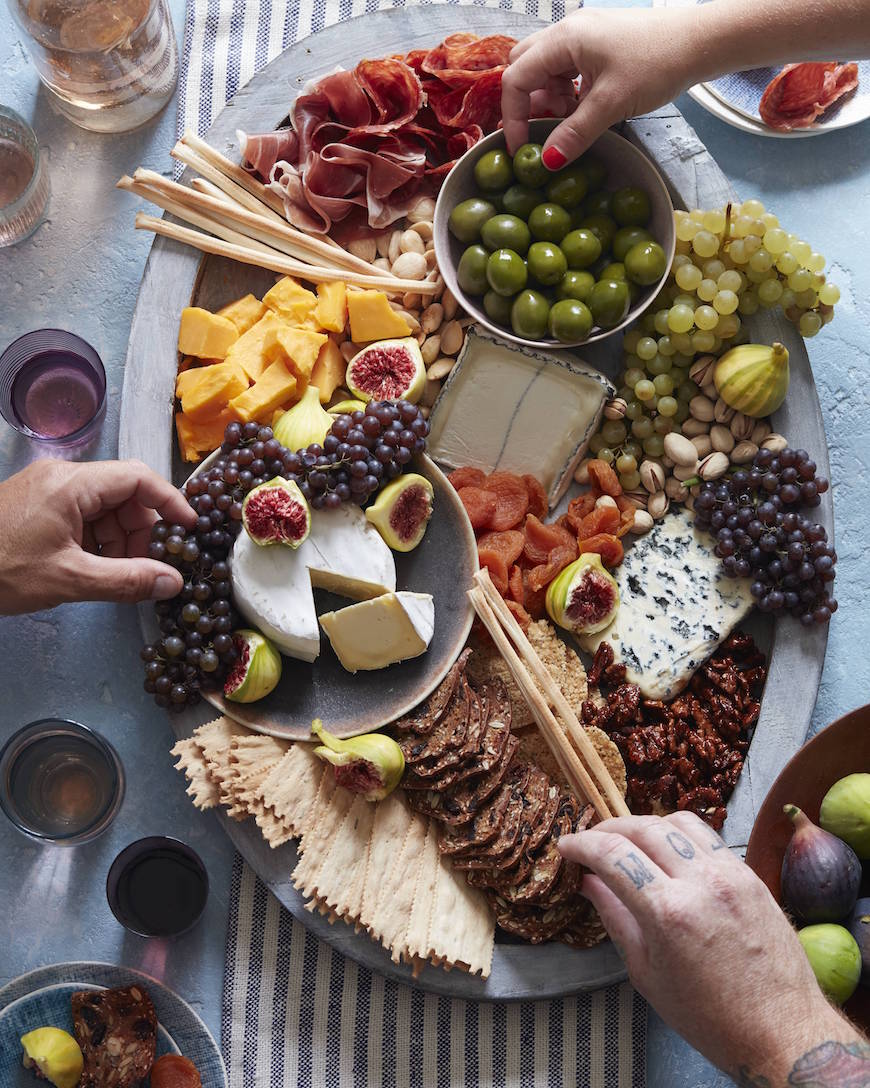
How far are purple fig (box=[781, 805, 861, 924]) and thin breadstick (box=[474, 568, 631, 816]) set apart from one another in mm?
349

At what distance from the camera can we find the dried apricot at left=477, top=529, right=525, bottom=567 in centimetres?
213

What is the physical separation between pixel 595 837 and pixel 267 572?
79 cm

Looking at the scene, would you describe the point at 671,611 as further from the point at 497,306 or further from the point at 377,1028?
the point at 377,1028

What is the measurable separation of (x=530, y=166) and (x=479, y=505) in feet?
2.26

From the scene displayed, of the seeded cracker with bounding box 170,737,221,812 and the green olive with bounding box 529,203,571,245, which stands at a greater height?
the green olive with bounding box 529,203,571,245

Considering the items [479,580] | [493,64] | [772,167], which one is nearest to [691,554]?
[479,580]

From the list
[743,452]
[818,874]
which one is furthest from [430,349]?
[818,874]

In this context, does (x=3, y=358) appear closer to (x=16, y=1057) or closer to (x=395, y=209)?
(x=395, y=209)

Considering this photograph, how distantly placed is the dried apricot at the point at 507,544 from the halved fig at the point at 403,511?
0.15 m

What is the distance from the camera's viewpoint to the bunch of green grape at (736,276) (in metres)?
2.04

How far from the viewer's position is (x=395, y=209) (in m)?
2.20

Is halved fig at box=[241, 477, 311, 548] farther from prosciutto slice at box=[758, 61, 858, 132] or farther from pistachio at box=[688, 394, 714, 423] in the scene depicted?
prosciutto slice at box=[758, 61, 858, 132]

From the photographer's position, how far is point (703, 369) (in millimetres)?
2137

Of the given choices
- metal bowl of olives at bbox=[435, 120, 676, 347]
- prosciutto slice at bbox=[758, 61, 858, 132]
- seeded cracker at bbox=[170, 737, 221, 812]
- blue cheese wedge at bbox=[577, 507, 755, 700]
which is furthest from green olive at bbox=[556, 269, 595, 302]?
seeded cracker at bbox=[170, 737, 221, 812]
